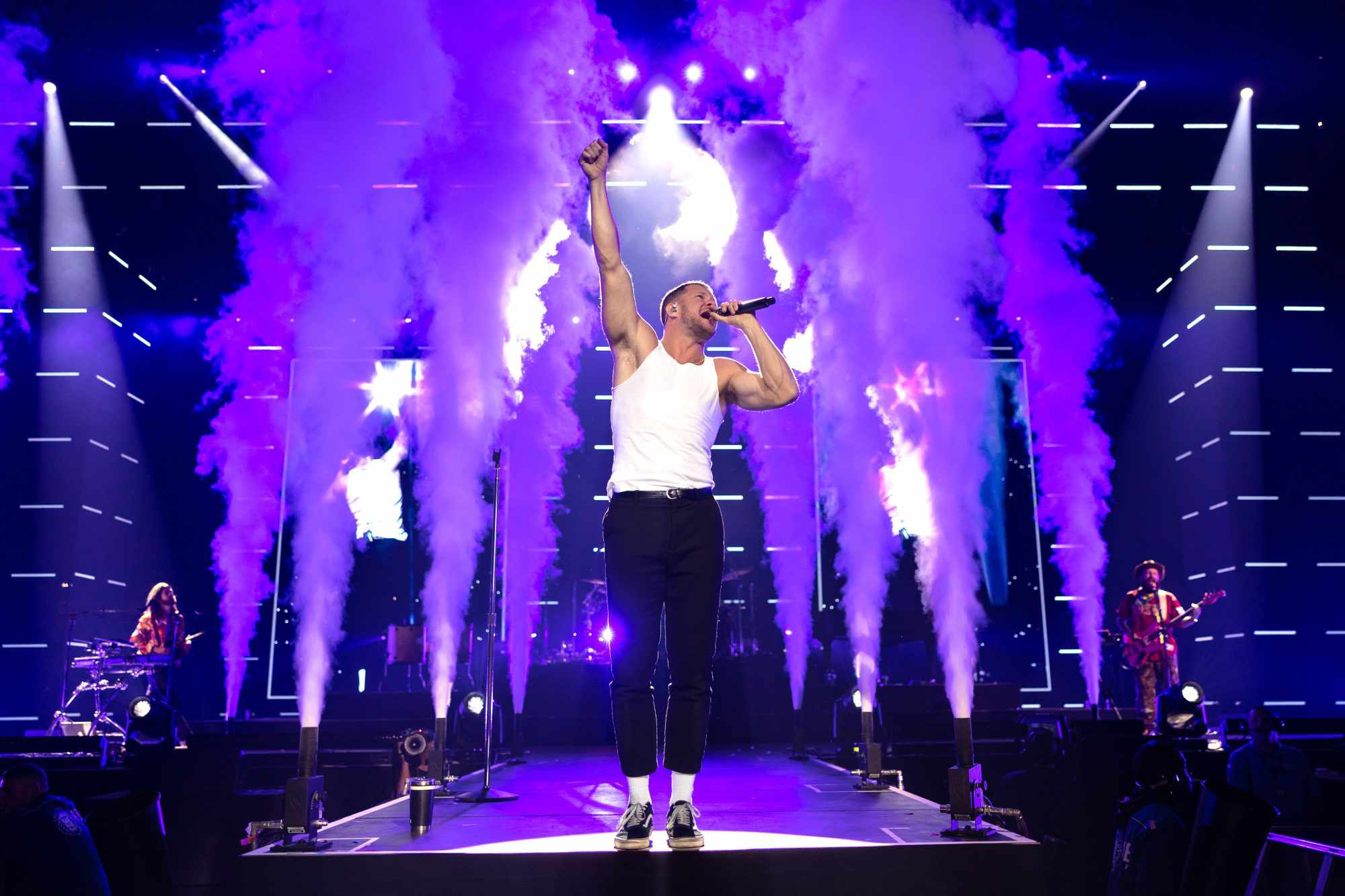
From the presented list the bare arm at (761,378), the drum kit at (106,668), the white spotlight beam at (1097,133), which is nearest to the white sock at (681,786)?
the bare arm at (761,378)

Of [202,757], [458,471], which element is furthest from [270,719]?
[458,471]

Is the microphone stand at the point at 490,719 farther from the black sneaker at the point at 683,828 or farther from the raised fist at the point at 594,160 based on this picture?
the raised fist at the point at 594,160

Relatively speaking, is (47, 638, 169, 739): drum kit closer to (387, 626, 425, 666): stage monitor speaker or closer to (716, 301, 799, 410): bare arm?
(387, 626, 425, 666): stage monitor speaker

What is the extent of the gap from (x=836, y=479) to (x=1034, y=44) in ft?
18.0

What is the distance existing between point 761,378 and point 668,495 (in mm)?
566

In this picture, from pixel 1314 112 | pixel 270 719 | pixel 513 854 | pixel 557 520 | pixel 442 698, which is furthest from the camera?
pixel 557 520

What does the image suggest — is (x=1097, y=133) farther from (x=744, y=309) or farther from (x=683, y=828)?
(x=683, y=828)

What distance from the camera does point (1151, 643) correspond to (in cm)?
1020

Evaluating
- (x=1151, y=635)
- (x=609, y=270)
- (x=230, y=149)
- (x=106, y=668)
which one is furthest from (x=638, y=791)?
(x=230, y=149)

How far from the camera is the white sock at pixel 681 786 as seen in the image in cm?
318

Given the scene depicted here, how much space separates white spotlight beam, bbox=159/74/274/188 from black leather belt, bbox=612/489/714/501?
10.1 metres

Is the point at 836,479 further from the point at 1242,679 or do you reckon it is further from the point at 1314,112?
the point at 1314,112

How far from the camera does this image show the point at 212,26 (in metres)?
9.87

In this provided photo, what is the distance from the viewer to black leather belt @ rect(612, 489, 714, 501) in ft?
10.6
